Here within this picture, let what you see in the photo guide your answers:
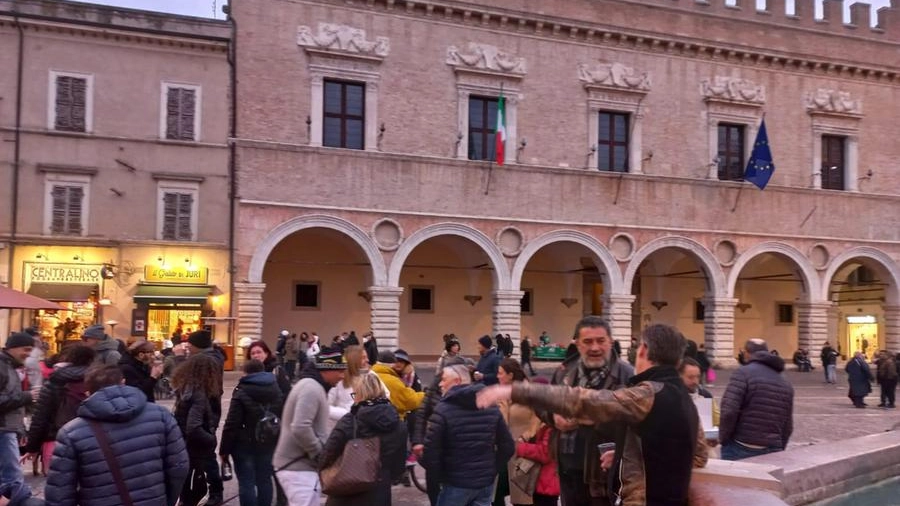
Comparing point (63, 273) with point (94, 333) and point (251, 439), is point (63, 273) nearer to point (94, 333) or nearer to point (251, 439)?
point (94, 333)

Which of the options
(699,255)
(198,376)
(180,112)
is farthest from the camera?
(699,255)

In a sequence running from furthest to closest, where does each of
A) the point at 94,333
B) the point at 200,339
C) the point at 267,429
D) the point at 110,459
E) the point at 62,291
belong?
1. the point at 62,291
2. the point at 94,333
3. the point at 200,339
4. the point at 267,429
5. the point at 110,459

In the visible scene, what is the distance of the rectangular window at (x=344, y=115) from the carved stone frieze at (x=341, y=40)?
0.91m

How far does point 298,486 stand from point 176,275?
56.3 ft

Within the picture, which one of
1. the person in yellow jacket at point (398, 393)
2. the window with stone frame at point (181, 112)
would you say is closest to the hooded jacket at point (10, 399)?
the person in yellow jacket at point (398, 393)

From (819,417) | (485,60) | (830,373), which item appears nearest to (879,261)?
(830,373)

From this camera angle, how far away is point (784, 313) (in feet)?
108

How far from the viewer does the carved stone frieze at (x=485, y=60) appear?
965 inches

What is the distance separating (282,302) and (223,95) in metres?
6.90

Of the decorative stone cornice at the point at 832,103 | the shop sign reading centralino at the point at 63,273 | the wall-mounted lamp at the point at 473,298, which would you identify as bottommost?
the wall-mounted lamp at the point at 473,298

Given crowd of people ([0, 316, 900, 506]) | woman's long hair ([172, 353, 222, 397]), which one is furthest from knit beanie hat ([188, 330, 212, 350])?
woman's long hair ([172, 353, 222, 397])

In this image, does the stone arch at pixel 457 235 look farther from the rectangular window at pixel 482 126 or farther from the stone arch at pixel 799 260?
the stone arch at pixel 799 260

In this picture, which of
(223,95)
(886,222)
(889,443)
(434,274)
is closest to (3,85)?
(223,95)

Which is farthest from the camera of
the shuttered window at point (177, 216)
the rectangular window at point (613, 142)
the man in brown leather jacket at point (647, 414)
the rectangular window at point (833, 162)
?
the rectangular window at point (833, 162)
